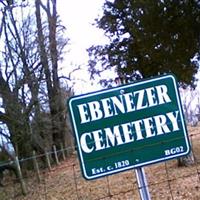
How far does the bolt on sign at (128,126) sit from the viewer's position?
4.23 meters

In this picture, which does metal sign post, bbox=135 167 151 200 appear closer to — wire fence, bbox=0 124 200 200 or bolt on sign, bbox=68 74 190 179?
bolt on sign, bbox=68 74 190 179

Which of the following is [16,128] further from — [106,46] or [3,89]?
[106,46]

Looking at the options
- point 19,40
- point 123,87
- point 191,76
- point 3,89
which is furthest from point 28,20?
point 123,87

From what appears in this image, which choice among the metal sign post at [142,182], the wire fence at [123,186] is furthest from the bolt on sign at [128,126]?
the wire fence at [123,186]

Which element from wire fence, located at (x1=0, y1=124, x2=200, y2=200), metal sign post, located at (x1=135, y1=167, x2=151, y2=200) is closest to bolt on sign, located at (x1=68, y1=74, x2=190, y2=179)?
metal sign post, located at (x1=135, y1=167, x2=151, y2=200)

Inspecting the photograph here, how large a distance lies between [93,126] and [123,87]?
40 centimetres

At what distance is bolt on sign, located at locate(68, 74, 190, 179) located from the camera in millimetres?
4227

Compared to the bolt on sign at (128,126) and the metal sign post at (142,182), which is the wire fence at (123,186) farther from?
the bolt on sign at (128,126)

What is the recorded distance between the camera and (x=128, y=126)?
426 centimetres

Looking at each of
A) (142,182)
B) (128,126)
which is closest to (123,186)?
(142,182)

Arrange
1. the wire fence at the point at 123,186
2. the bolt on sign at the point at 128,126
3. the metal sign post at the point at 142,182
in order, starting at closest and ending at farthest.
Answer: the bolt on sign at the point at 128,126 → the metal sign post at the point at 142,182 → the wire fence at the point at 123,186

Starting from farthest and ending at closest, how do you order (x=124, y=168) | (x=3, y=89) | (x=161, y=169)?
(x=3, y=89) → (x=161, y=169) → (x=124, y=168)

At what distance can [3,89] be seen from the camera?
86.2 feet

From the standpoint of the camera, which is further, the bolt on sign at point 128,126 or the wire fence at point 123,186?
the wire fence at point 123,186
